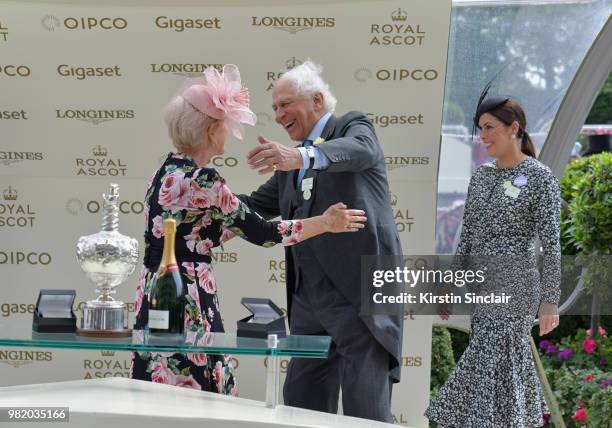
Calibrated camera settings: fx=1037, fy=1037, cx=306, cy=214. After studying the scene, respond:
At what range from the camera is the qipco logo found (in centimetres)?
579

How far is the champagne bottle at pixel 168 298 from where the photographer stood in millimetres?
3197

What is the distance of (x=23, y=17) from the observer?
5.66 meters

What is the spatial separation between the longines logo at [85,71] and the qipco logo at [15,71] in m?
0.18

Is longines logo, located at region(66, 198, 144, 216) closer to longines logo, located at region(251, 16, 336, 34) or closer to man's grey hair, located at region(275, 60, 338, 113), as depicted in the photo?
longines logo, located at region(251, 16, 336, 34)

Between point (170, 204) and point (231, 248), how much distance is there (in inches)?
92.6

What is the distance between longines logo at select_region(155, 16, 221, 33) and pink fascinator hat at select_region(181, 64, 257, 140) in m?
1.83

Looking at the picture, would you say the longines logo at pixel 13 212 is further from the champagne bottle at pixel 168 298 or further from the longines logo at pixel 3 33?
the champagne bottle at pixel 168 298

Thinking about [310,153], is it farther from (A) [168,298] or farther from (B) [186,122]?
(A) [168,298]

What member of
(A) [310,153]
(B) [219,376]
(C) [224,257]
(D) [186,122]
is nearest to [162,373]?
(B) [219,376]

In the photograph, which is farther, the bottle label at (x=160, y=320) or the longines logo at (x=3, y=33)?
the longines logo at (x=3, y=33)

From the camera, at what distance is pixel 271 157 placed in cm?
402

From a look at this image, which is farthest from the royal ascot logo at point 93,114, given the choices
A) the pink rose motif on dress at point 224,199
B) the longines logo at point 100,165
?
the pink rose motif on dress at point 224,199

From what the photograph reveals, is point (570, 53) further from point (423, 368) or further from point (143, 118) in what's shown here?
point (143, 118)

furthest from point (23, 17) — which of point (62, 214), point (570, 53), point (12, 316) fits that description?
point (570, 53)
